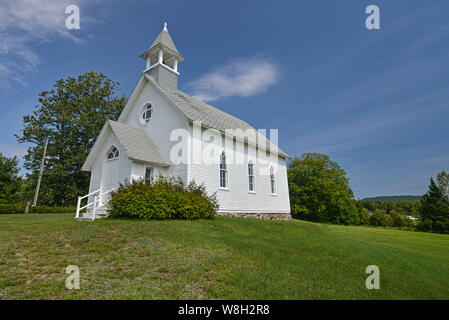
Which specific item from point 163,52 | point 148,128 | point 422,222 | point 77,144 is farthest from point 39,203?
point 422,222

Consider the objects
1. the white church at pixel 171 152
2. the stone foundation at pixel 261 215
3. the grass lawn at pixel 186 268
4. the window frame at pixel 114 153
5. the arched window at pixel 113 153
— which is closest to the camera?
the grass lawn at pixel 186 268

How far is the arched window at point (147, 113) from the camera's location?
17.0 metres

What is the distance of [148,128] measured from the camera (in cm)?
1648

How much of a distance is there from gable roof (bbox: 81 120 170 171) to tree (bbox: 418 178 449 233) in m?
37.0

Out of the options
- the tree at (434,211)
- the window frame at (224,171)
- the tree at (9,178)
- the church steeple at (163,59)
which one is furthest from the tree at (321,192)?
the tree at (9,178)

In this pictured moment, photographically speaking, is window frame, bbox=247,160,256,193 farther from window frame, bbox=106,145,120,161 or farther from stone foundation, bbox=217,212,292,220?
window frame, bbox=106,145,120,161

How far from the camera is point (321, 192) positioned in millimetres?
32438

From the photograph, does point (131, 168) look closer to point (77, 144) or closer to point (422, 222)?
point (77, 144)

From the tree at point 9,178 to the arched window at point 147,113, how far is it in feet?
83.5

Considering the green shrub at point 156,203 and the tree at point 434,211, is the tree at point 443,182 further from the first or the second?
the green shrub at point 156,203

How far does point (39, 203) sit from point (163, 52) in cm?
2247

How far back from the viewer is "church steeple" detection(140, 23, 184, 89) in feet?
56.9

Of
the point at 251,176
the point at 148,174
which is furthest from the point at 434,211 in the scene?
the point at 148,174

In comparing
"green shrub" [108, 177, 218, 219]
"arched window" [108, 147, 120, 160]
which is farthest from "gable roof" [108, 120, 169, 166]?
"green shrub" [108, 177, 218, 219]
